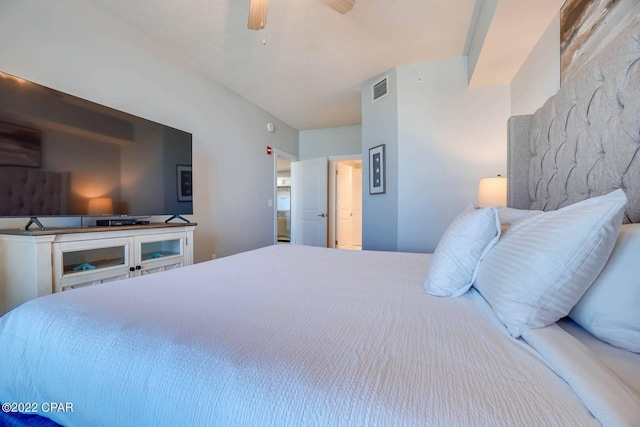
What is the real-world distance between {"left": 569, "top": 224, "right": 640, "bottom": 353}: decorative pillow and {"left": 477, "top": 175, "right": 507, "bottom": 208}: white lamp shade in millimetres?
1626

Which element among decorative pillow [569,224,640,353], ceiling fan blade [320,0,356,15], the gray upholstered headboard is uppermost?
ceiling fan blade [320,0,356,15]

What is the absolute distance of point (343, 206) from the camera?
5652 millimetres

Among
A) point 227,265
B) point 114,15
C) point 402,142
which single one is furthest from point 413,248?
point 114,15

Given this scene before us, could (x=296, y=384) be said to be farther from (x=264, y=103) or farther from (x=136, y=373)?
(x=264, y=103)

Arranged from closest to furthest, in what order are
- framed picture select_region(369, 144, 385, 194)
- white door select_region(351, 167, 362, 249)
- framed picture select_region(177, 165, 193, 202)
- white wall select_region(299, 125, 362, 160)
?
A: framed picture select_region(177, 165, 193, 202), framed picture select_region(369, 144, 385, 194), white wall select_region(299, 125, 362, 160), white door select_region(351, 167, 362, 249)

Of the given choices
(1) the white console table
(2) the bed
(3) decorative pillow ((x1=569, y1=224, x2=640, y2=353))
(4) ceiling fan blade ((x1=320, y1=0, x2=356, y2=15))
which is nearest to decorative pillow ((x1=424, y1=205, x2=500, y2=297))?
(2) the bed

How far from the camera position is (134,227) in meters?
1.95

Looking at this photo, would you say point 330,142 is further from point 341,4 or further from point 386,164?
point 341,4

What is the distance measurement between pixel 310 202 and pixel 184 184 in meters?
2.79

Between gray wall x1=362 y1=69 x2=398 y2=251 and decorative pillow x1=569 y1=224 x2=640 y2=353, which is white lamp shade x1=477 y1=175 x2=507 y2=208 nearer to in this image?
gray wall x1=362 y1=69 x2=398 y2=251

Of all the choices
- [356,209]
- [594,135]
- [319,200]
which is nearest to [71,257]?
[594,135]

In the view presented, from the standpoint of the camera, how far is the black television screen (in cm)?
152

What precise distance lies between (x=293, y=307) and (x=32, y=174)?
1.89 meters

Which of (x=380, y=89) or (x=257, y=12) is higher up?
(x=380, y=89)
